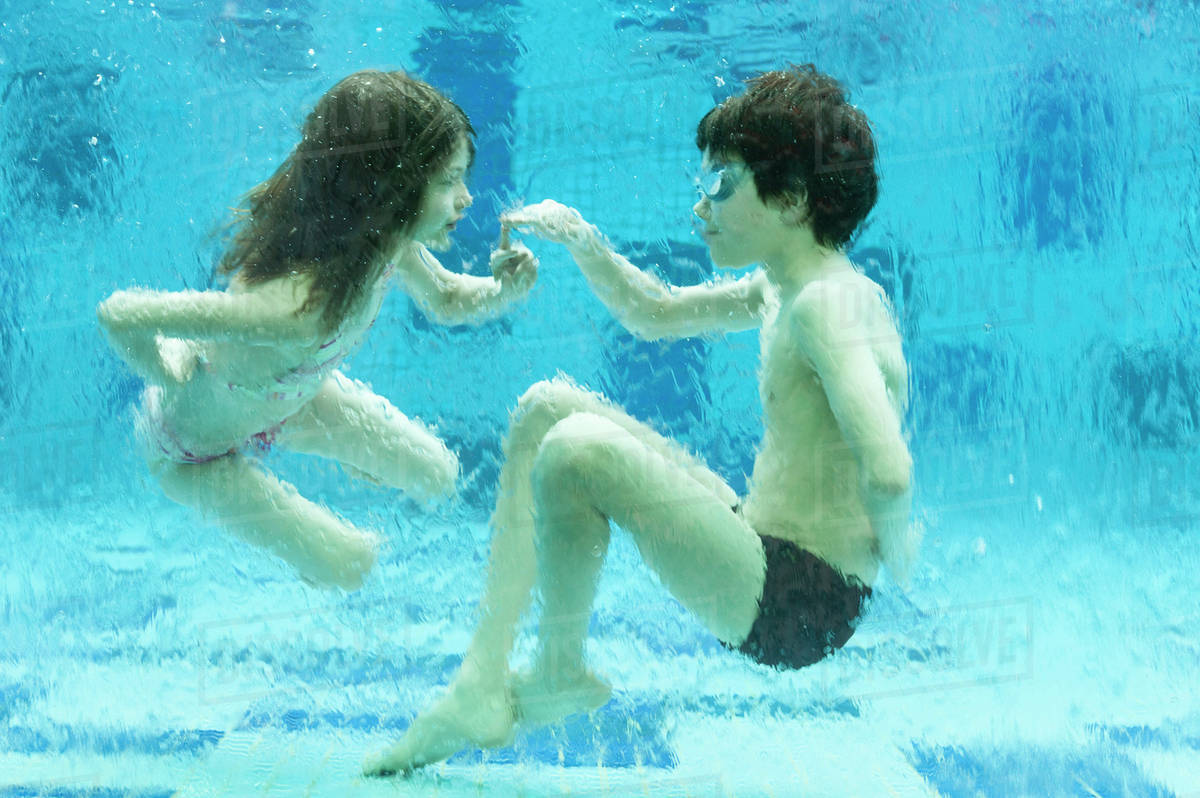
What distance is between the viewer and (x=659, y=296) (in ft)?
7.15

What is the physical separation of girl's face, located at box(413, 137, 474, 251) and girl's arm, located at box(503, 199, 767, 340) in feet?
0.73

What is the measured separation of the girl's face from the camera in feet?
6.40

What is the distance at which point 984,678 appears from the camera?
2684 millimetres

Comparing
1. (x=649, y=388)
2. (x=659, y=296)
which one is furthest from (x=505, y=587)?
(x=649, y=388)

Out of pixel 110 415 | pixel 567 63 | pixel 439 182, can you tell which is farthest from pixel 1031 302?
pixel 110 415

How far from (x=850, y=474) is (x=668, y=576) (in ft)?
1.16

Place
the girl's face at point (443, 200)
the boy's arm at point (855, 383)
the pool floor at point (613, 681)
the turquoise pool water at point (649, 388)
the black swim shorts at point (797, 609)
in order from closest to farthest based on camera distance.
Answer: the boy's arm at point (855, 383) < the black swim shorts at point (797, 609) < the girl's face at point (443, 200) < the pool floor at point (613, 681) < the turquoise pool water at point (649, 388)

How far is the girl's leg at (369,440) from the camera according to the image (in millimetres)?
2156

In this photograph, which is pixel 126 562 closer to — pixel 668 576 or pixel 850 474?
pixel 668 576

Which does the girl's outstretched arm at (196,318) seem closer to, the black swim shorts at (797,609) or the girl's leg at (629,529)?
the girl's leg at (629,529)

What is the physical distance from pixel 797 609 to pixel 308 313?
3.29ft

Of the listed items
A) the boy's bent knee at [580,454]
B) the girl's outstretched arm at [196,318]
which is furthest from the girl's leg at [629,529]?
the girl's outstretched arm at [196,318]

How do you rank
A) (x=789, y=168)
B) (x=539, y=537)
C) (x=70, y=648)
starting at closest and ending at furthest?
(x=539, y=537), (x=789, y=168), (x=70, y=648)

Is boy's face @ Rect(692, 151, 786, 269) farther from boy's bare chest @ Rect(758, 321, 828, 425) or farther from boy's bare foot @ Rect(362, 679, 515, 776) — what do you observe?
boy's bare foot @ Rect(362, 679, 515, 776)
